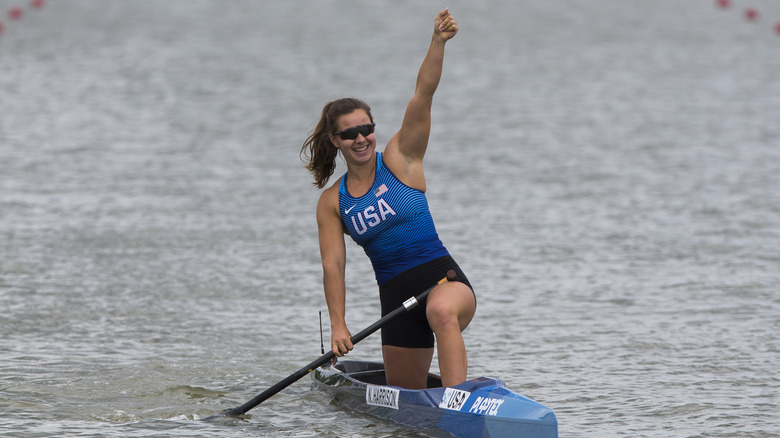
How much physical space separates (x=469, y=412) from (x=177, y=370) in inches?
110

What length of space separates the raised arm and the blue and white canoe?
1298 mm

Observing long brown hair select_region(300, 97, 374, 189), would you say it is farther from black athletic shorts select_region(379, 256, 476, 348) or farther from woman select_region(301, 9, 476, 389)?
black athletic shorts select_region(379, 256, 476, 348)

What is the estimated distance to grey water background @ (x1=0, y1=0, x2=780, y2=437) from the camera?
7512 millimetres

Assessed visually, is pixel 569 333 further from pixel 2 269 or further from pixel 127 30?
pixel 127 30

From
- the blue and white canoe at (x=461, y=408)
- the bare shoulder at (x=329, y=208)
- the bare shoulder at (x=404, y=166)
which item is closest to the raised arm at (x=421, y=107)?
the bare shoulder at (x=404, y=166)

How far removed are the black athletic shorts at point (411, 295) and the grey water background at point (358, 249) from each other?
581 mm

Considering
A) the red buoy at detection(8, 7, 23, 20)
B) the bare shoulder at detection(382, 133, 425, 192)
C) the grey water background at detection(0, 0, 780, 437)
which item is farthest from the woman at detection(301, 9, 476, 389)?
the red buoy at detection(8, 7, 23, 20)

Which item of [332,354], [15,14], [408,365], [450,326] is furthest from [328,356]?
[15,14]

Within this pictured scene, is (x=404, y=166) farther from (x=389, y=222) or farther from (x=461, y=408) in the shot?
(x=461, y=408)

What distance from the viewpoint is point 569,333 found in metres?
9.02

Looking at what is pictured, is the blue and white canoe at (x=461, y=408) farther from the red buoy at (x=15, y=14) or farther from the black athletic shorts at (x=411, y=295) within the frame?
the red buoy at (x=15, y=14)

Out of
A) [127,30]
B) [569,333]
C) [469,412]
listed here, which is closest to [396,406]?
[469,412]

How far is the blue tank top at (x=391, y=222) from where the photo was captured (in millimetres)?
6582

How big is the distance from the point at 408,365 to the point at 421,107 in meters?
1.66
